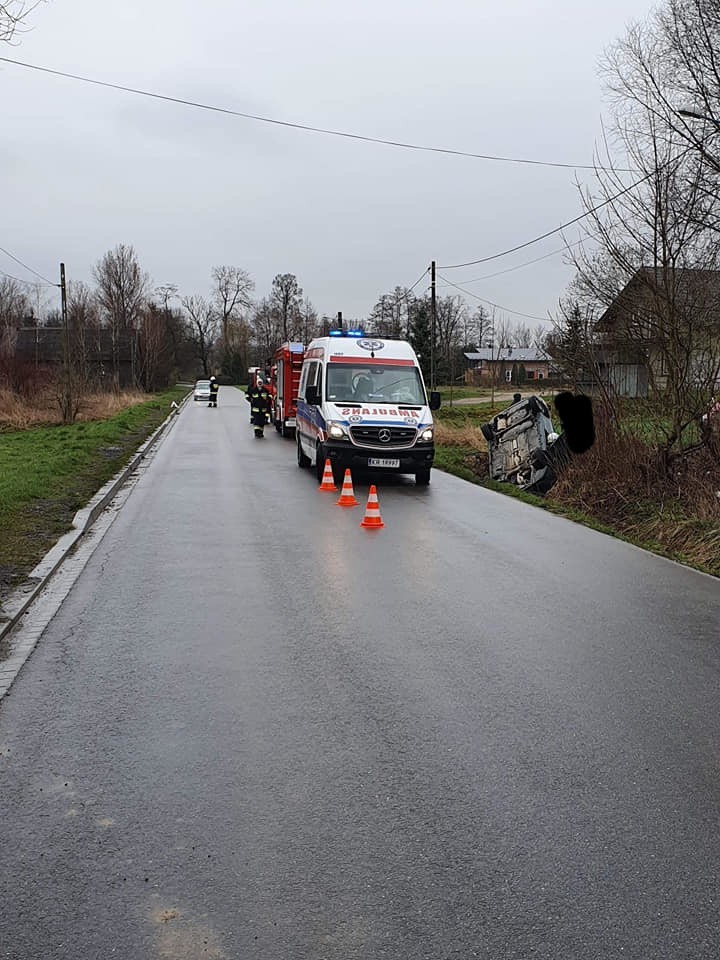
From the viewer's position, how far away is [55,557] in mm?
9102

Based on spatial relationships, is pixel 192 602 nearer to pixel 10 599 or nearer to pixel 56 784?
pixel 10 599

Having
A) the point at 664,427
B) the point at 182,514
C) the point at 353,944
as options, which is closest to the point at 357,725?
the point at 353,944

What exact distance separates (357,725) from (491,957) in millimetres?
2016

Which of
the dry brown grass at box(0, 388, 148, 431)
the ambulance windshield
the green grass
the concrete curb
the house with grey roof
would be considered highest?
the house with grey roof

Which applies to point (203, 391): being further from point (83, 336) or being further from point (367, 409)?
point (367, 409)

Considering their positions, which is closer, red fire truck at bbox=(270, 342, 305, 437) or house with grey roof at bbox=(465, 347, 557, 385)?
red fire truck at bbox=(270, 342, 305, 437)

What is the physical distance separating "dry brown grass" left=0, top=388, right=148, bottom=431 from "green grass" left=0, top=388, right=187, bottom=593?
1.34 metres

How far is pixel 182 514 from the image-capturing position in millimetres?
12375

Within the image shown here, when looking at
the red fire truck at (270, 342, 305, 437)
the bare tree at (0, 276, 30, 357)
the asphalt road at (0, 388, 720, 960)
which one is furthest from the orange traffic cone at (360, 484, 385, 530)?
the bare tree at (0, 276, 30, 357)

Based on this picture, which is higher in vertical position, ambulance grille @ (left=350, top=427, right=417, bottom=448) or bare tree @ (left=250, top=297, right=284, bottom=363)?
bare tree @ (left=250, top=297, right=284, bottom=363)

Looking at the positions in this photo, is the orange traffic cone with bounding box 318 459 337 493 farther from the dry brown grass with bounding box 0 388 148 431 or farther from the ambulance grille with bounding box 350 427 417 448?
the dry brown grass with bounding box 0 388 148 431

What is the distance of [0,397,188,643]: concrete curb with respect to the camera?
6984mm

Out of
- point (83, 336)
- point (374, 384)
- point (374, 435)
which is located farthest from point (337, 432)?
point (83, 336)

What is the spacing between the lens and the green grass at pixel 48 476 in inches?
380
